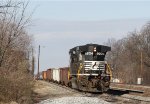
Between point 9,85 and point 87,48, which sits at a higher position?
point 87,48

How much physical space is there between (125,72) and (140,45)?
10523mm

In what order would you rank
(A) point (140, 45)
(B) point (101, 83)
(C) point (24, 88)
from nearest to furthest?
(C) point (24, 88)
(B) point (101, 83)
(A) point (140, 45)

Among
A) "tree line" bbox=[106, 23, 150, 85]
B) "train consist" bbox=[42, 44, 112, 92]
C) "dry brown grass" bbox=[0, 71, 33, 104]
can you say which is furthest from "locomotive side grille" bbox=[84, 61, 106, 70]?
"tree line" bbox=[106, 23, 150, 85]

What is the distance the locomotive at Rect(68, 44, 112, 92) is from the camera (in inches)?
1287

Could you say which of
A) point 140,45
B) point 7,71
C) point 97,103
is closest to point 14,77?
point 7,71

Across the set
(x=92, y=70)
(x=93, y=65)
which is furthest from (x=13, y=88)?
(x=93, y=65)

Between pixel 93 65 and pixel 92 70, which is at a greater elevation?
pixel 93 65

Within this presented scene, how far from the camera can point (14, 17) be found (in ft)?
66.0

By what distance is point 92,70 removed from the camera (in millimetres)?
32906

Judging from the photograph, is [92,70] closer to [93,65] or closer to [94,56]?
[93,65]

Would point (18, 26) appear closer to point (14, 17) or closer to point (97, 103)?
point (14, 17)

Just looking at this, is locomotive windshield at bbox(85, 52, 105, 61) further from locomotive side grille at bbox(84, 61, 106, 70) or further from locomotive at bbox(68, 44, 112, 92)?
locomotive side grille at bbox(84, 61, 106, 70)

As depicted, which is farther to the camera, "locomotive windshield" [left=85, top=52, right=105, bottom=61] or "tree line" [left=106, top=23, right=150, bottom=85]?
"tree line" [left=106, top=23, right=150, bottom=85]

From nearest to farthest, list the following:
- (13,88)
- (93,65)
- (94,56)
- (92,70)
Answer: (13,88), (92,70), (93,65), (94,56)
